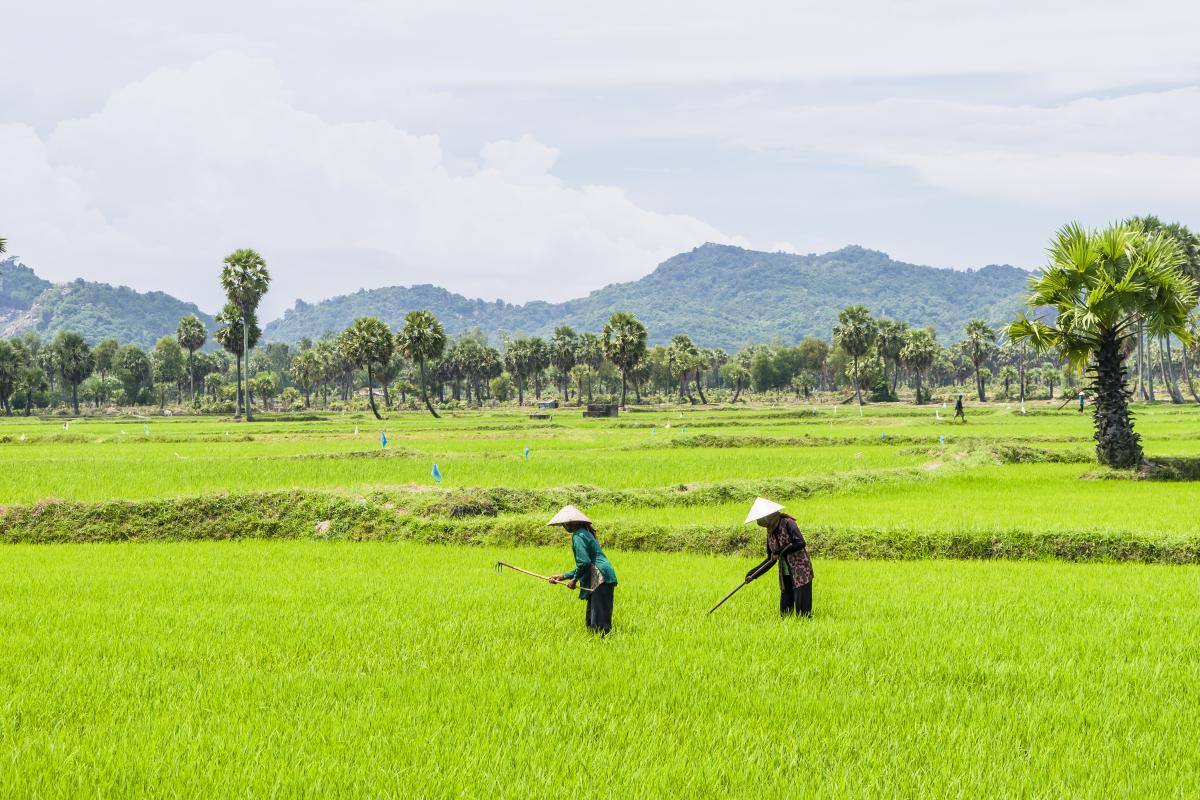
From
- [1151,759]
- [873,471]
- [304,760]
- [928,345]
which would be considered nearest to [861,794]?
[1151,759]

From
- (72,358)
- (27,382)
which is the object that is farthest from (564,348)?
(27,382)

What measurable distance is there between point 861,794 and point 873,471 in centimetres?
2011

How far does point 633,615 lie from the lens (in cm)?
988

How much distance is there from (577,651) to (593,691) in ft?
3.71

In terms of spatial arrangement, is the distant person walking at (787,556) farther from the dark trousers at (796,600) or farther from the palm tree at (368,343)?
the palm tree at (368,343)

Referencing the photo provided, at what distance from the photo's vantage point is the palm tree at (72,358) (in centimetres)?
10288

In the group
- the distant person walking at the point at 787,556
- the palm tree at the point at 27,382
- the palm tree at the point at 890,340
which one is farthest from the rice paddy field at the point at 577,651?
the palm tree at the point at 890,340

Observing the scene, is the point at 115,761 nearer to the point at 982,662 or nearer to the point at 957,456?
the point at 982,662

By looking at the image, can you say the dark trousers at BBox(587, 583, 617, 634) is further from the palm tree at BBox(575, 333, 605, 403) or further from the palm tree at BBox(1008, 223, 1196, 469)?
the palm tree at BBox(575, 333, 605, 403)

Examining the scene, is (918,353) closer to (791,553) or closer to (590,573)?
(791,553)

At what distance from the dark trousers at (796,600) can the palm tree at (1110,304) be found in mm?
18451

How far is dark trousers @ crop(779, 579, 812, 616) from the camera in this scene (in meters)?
9.67

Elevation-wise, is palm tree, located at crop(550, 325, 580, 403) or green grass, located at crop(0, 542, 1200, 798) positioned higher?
palm tree, located at crop(550, 325, 580, 403)

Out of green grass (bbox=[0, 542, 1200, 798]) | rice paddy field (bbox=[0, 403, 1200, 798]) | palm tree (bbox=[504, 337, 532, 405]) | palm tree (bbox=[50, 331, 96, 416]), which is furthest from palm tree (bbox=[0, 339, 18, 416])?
green grass (bbox=[0, 542, 1200, 798])
